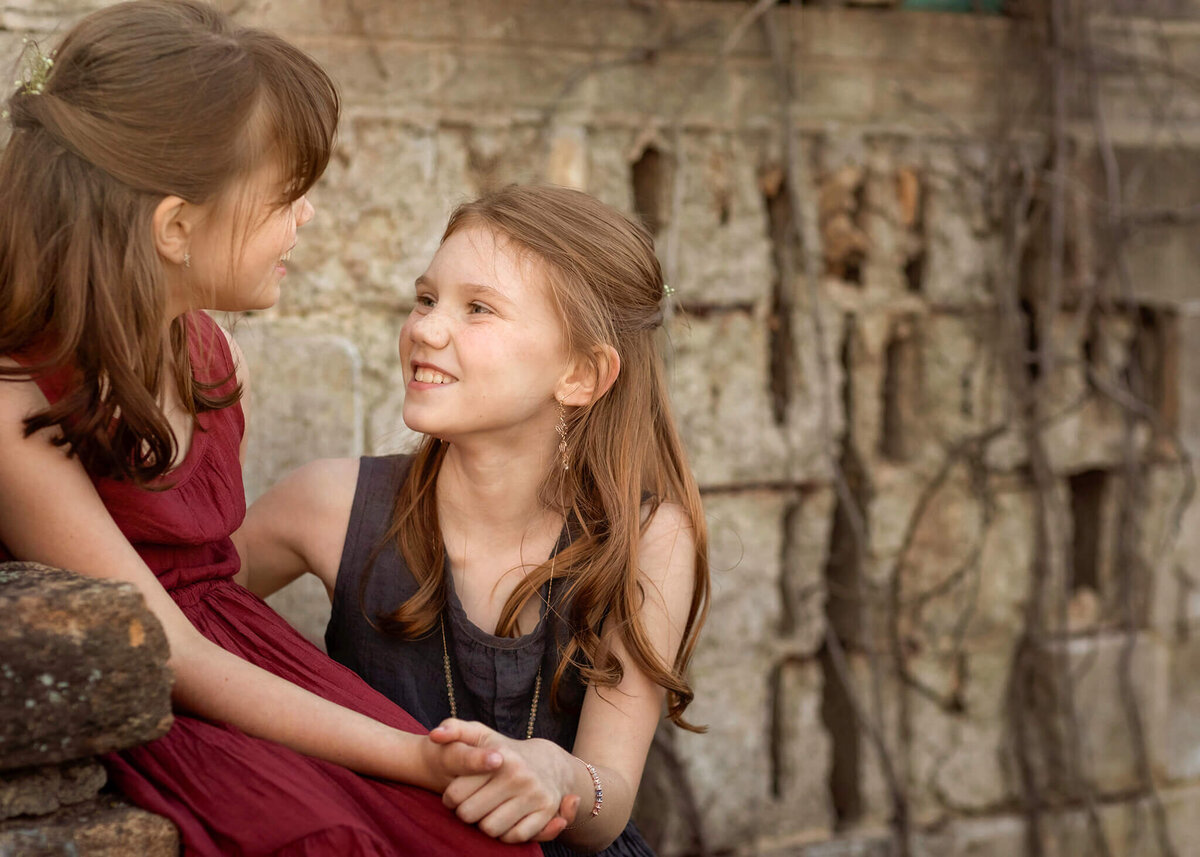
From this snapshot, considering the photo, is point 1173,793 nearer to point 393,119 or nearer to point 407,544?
point 407,544

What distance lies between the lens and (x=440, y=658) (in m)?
1.96

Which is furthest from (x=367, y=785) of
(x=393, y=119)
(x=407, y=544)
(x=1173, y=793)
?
(x=1173, y=793)

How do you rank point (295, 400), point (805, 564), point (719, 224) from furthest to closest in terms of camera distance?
point (805, 564) → point (719, 224) → point (295, 400)

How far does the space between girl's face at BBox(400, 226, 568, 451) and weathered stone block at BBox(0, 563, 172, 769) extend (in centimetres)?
59

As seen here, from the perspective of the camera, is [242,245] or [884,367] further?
[884,367]

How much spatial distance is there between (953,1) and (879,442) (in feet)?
3.39

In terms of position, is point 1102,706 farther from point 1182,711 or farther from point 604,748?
point 604,748

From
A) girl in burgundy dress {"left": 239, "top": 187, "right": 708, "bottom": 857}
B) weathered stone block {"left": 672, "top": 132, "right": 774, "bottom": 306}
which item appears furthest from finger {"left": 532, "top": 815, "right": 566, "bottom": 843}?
weathered stone block {"left": 672, "top": 132, "right": 774, "bottom": 306}

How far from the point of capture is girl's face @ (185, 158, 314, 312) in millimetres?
1606

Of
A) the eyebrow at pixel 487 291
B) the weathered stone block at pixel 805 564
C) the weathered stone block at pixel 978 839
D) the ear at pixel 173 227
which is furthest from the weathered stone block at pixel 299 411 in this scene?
the weathered stone block at pixel 978 839

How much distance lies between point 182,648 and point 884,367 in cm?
183

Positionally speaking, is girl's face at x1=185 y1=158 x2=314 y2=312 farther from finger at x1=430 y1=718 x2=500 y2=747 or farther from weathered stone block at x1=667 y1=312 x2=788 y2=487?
weathered stone block at x1=667 y1=312 x2=788 y2=487

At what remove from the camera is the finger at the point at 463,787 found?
1.48 meters

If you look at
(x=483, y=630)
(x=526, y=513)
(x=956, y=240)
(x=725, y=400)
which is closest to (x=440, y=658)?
(x=483, y=630)
